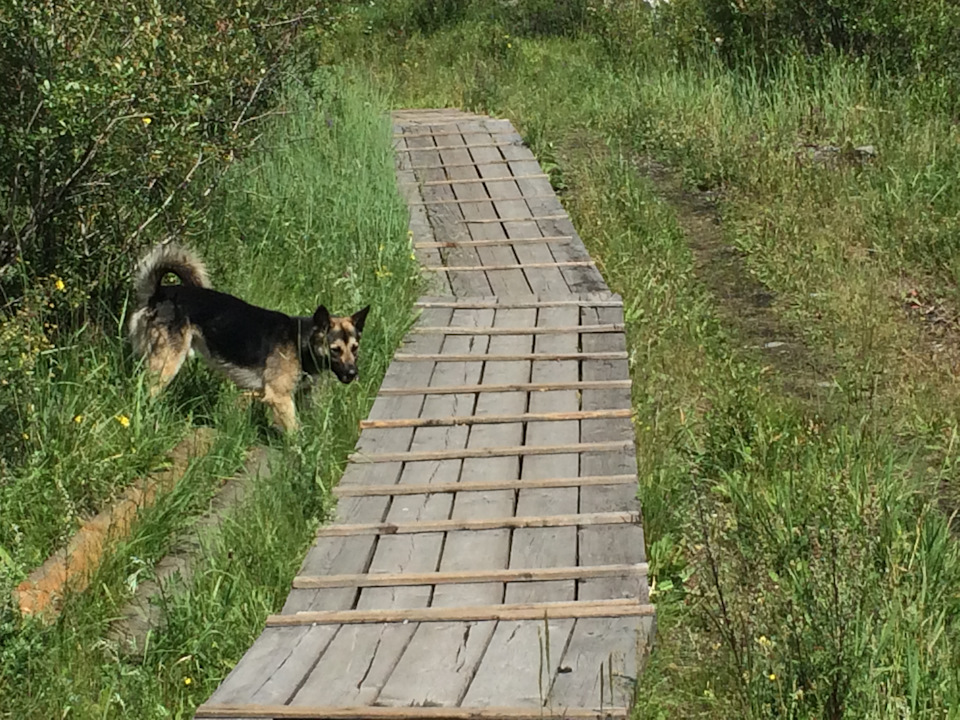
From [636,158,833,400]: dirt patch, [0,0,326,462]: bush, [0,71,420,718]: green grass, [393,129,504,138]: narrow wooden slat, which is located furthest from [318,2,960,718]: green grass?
[0,0,326,462]: bush

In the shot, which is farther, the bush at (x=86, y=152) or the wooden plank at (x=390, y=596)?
the bush at (x=86, y=152)

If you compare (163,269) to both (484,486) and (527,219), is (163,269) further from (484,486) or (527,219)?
(527,219)

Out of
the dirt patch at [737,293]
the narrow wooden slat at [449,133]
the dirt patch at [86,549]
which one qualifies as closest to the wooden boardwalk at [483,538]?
the dirt patch at [86,549]

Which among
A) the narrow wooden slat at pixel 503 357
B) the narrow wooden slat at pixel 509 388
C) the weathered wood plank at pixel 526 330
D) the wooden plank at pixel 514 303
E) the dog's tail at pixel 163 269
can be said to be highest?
the dog's tail at pixel 163 269

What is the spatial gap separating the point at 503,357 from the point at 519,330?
52 centimetres

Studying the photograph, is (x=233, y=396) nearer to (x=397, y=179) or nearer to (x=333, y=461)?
(x=333, y=461)

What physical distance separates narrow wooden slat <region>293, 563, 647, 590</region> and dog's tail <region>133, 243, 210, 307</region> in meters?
2.49

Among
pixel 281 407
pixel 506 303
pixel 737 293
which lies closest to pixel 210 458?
pixel 281 407

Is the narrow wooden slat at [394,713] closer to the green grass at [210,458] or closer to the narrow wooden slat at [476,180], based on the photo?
the green grass at [210,458]

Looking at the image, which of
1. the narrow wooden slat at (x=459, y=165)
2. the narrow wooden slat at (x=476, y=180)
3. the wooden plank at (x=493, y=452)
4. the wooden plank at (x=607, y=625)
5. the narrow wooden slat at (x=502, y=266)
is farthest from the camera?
the narrow wooden slat at (x=459, y=165)

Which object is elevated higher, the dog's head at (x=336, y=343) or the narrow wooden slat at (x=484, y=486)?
the dog's head at (x=336, y=343)

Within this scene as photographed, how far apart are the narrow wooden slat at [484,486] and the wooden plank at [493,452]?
1.10 ft

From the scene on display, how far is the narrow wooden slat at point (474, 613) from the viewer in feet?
14.1

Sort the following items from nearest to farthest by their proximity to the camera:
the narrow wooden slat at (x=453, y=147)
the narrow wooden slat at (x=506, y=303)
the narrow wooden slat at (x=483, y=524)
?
the narrow wooden slat at (x=483, y=524), the narrow wooden slat at (x=506, y=303), the narrow wooden slat at (x=453, y=147)
